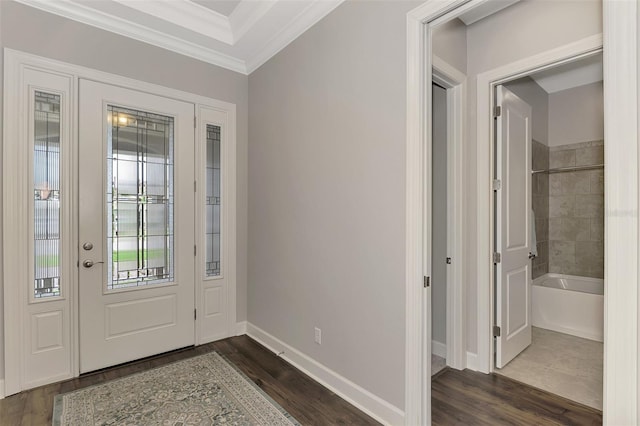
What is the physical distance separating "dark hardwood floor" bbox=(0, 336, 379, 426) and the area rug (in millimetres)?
82

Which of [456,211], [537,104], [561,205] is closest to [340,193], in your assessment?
[456,211]

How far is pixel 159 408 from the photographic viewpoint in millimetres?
2225

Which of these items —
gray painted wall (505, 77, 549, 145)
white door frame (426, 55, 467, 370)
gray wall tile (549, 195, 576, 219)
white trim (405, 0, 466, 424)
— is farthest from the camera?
gray wall tile (549, 195, 576, 219)

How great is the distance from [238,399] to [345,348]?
0.84 metres

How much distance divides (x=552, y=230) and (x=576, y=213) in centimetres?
35

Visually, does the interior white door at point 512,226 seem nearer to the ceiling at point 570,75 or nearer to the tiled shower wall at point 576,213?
the ceiling at point 570,75

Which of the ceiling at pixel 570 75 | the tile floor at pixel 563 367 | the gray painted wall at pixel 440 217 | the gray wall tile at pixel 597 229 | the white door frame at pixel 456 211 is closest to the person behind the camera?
the tile floor at pixel 563 367

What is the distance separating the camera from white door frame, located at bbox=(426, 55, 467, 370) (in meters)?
2.82

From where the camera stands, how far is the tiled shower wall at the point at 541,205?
14.0 feet

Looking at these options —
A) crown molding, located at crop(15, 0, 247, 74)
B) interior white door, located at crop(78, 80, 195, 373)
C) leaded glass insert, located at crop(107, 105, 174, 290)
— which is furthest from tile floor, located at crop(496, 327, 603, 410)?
crown molding, located at crop(15, 0, 247, 74)

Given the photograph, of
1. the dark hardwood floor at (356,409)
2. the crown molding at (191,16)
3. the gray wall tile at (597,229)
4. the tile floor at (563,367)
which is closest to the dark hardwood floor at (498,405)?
the dark hardwood floor at (356,409)

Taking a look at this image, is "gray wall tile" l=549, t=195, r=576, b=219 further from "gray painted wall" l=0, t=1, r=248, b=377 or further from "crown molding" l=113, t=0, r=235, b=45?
"crown molding" l=113, t=0, r=235, b=45

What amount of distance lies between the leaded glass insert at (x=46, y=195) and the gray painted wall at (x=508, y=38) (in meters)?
3.35

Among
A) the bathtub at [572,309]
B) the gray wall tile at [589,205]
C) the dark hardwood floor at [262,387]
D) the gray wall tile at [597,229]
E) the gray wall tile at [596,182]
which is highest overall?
the gray wall tile at [596,182]
